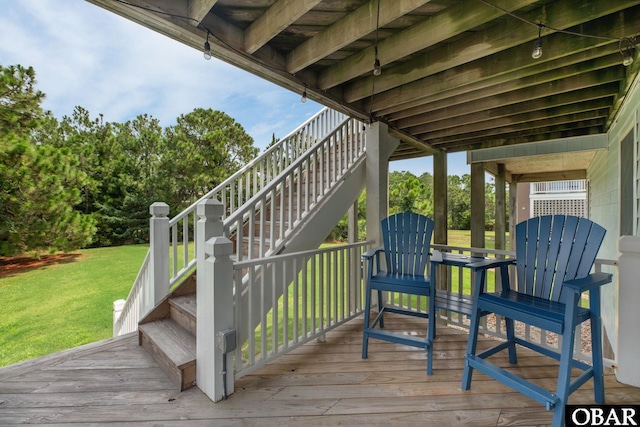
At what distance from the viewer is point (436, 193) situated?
5.09 m

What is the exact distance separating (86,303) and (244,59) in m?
6.24

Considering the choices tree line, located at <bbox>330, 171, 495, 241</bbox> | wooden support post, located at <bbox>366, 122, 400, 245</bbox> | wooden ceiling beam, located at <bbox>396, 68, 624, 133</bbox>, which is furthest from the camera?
tree line, located at <bbox>330, 171, 495, 241</bbox>

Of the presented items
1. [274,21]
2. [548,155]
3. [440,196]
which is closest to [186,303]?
[274,21]

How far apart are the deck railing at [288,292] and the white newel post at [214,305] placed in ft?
0.41

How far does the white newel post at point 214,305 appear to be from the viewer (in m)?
1.70

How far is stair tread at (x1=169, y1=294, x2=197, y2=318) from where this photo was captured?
2.33m

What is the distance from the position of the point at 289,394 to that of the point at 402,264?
1419 mm

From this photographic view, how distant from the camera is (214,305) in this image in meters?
1.69

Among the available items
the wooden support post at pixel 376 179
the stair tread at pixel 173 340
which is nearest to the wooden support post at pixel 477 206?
the wooden support post at pixel 376 179

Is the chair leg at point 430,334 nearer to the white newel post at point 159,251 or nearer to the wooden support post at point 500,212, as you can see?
the white newel post at point 159,251

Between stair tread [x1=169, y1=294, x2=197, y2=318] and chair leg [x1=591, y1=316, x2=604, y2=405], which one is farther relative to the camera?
stair tread [x1=169, y1=294, x2=197, y2=318]

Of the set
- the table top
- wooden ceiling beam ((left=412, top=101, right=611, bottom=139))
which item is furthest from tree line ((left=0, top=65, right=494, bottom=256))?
the table top

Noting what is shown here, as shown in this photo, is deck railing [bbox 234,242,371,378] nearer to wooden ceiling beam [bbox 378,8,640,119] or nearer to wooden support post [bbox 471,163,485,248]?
wooden ceiling beam [bbox 378,8,640,119]

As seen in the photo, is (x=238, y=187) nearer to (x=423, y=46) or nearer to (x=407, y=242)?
(x=407, y=242)
